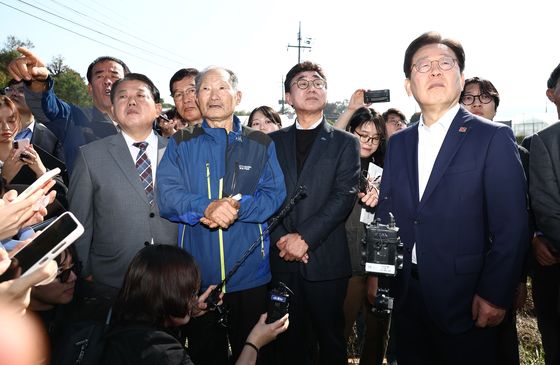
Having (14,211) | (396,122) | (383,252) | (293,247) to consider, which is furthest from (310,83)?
(14,211)

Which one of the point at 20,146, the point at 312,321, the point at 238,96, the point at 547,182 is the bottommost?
the point at 312,321

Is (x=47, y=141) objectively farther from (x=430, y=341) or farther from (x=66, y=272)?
(x=430, y=341)

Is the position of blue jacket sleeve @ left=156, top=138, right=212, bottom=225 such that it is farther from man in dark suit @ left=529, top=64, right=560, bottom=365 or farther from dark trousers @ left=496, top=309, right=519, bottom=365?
dark trousers @ left=496, top=309, right=519, bottom=365

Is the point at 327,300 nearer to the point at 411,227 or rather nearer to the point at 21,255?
the point at 411,227

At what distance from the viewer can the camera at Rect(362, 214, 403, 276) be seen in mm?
2053

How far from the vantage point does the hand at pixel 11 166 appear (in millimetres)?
3320

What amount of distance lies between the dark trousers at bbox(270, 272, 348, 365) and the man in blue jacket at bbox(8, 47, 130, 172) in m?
2.55

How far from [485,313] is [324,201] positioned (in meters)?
1.49

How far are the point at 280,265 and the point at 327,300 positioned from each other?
0.49 m

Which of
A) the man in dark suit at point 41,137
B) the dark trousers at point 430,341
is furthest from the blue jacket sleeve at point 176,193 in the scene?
the man in dark suit at point 41,137

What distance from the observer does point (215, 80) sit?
302 cm

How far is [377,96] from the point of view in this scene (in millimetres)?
4066

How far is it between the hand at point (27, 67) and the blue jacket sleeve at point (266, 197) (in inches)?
76.7

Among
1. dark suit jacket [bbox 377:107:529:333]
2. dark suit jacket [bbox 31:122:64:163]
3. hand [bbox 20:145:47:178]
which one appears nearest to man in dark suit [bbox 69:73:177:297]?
hand [bbox 20:145:47:178]
